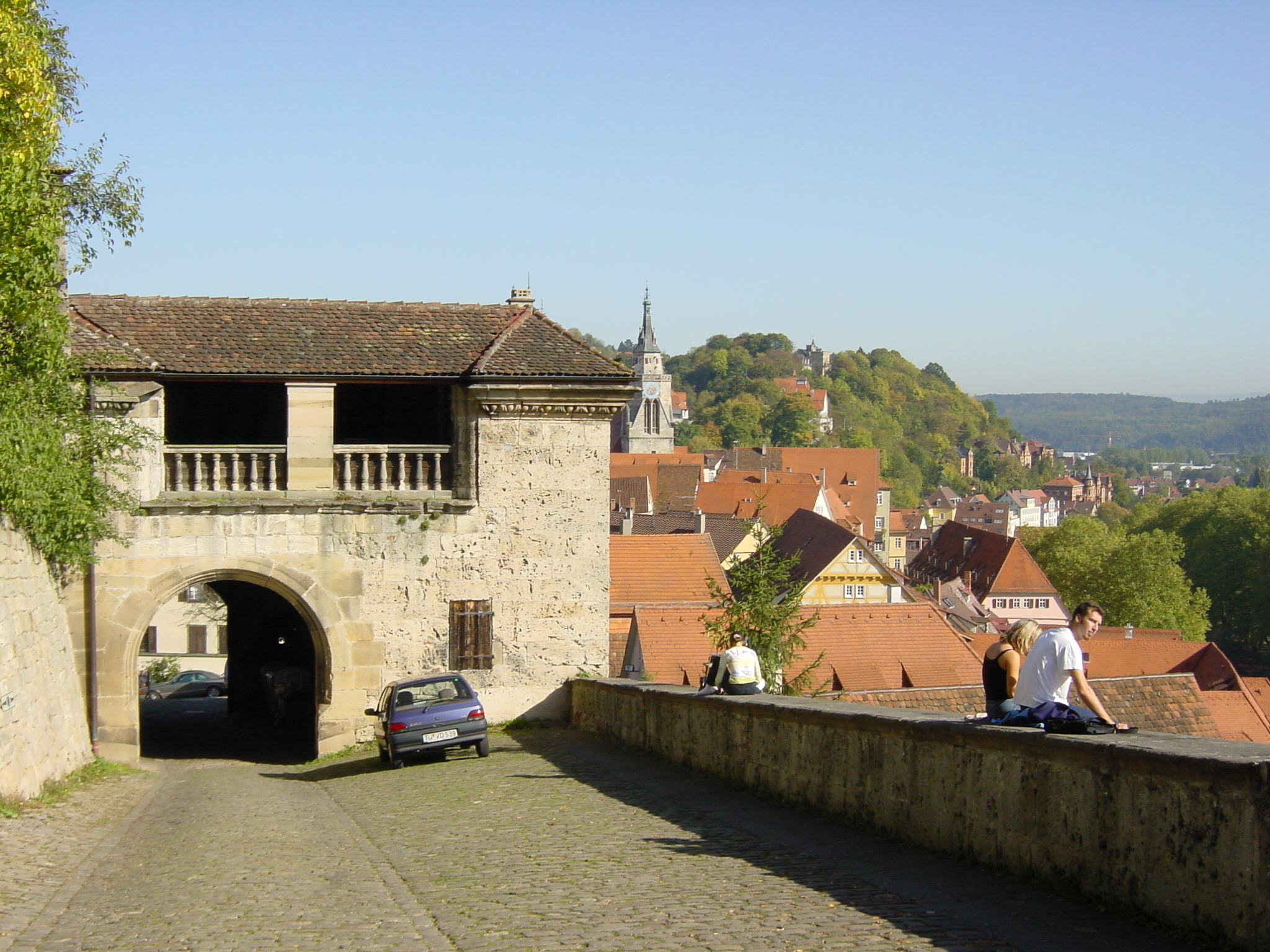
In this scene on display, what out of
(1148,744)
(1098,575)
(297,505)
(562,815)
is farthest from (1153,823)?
(1098,575)

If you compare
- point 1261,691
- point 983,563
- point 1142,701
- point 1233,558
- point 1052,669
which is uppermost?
point 1052,669

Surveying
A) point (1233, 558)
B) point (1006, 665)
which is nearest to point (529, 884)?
point (1006, 665)

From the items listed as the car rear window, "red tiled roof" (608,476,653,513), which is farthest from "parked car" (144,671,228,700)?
"red tiled roof" (608,476,653,513)

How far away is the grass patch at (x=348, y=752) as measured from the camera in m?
20.3

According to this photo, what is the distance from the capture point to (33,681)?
1473 cm

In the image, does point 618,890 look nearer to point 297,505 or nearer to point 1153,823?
point 1153,823

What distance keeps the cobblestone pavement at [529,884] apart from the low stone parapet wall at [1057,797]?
0.72ft

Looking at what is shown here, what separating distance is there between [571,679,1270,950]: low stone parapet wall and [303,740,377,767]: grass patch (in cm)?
924

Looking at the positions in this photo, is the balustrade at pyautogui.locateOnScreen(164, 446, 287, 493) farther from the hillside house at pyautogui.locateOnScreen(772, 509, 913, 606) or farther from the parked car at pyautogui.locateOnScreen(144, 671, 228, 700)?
the hillside house at pyautogui.locateOnScreen(772, 509, 913, 606)

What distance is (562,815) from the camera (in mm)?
12031

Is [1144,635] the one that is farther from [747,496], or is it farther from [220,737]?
[747,496]

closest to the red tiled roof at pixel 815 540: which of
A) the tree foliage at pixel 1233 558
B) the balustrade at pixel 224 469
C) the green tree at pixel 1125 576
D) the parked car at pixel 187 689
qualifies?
the green tree at pixel 1125 576

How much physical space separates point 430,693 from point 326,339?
6226 mm

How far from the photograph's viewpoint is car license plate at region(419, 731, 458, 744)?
17.4 meters
